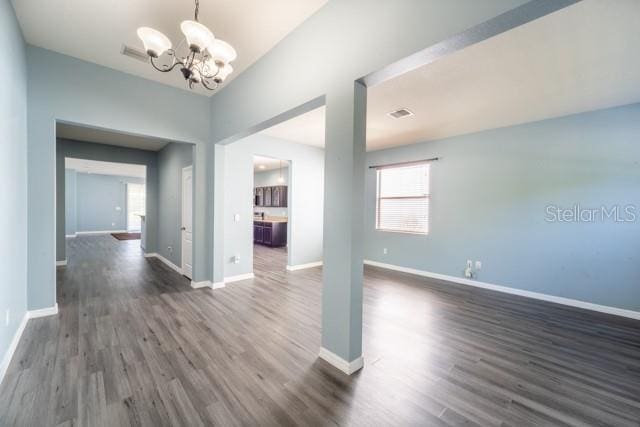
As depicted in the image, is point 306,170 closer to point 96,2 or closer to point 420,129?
point 420,129

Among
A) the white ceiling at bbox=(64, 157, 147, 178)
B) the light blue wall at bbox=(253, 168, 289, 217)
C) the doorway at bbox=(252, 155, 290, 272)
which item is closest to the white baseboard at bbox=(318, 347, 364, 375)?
the doorway at bbox=(252, 155, 290, 272)

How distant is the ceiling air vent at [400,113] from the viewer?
147 inches

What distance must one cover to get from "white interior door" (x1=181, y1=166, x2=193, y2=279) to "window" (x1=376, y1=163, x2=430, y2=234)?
417 centimetres

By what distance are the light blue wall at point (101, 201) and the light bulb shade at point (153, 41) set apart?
1203 centimetres

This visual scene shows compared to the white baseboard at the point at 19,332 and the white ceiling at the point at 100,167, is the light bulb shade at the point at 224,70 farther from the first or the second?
the white ceiling at the point at 100,167

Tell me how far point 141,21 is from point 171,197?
3996mm

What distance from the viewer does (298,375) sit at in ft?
6.68

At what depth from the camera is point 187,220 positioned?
4914 mm

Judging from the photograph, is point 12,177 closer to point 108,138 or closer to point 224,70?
point 224,70

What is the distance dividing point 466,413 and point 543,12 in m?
2.40

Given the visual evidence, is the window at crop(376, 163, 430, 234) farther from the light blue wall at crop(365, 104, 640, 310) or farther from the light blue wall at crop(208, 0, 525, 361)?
the light blue wall at crop(208, 0, 525, 361)

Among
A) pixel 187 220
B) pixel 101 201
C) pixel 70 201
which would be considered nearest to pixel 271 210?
pixel 187 220

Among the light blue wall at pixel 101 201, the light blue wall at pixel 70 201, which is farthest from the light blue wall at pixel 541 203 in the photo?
the light blue wall at pixel 101 201

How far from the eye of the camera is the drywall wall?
15.3ft
